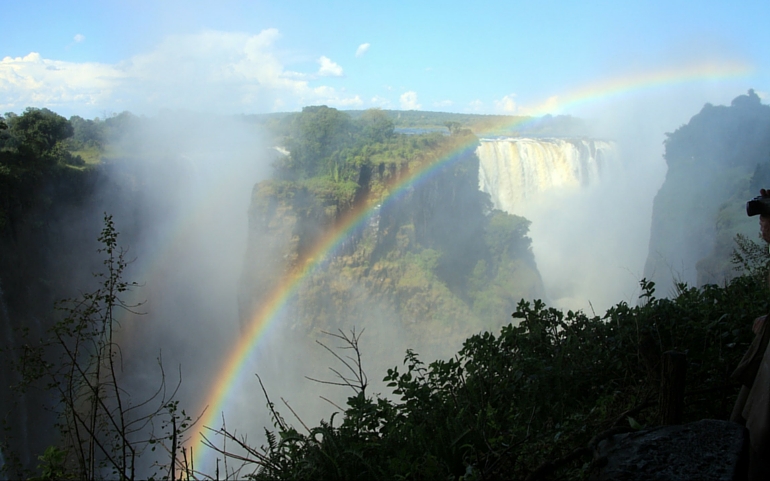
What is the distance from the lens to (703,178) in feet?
78.1

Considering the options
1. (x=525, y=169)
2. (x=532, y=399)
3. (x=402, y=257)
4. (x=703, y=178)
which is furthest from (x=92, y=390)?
(x=525, y=169)

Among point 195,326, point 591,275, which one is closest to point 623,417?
point 195,326

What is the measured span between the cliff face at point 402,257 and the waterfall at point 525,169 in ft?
3.97

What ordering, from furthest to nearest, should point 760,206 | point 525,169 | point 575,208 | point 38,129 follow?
point 575,208, point 525,169, point 38,129, point 760,206

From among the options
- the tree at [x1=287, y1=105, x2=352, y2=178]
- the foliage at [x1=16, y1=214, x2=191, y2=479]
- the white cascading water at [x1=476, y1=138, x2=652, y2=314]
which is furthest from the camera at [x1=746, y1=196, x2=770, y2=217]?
the white cascading water at [x1=476, y1=138, x2=652, y2=314]

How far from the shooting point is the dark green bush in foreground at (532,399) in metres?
2.15

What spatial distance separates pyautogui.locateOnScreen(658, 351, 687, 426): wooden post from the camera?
1.77 m

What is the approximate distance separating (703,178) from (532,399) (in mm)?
25811

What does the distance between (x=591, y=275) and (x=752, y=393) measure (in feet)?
133

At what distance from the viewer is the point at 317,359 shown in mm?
25750

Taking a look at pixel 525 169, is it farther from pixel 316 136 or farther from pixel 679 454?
pixel 679 454

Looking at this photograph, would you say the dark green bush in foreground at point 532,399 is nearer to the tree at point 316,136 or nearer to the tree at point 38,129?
the tree at point 38,129

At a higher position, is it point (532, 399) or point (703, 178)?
point (703, 178)

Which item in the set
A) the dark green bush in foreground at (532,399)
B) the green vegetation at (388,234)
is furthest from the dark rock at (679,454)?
the green vegetation at (388,234)
